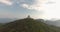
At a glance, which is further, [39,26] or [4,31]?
[39,26]

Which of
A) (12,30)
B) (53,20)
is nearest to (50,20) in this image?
(53,20)

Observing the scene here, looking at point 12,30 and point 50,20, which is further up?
point 50,20

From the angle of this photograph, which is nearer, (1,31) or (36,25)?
(1,31)

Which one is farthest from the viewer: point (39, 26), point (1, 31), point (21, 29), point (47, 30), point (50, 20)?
point (39, 26)

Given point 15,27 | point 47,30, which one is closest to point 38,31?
point 47,30

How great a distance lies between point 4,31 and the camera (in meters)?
7.58

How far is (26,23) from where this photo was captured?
907cm

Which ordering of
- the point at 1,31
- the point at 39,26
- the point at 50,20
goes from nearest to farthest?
the point at 50,20 < the point at 1,31 < the point at 39,26

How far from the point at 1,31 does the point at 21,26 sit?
1.41 metres

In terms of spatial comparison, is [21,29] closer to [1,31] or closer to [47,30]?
[1,31]

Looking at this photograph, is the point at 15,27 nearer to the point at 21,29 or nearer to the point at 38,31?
the point at 21,29

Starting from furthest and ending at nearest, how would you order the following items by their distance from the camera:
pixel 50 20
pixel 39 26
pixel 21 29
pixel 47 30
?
pixel 39 26, pixel 47 30, pixel 21 29, pixel 50 20

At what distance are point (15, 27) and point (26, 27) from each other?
704 mm

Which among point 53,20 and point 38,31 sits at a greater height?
point 53,20
